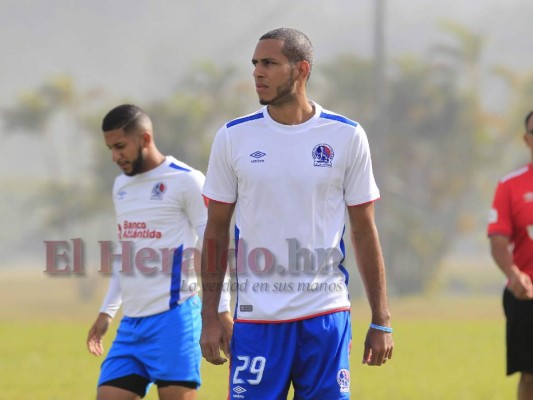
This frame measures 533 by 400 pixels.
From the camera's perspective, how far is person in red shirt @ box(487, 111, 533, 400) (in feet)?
26.0

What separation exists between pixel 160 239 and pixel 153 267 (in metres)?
0.19

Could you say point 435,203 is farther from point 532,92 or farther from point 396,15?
point 396,15

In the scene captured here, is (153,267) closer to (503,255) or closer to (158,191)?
(158,191)

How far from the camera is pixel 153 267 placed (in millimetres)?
7039

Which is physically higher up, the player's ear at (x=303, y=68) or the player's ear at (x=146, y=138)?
the player's ear at (x=303, y=68)

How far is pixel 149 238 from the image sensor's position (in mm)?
7086

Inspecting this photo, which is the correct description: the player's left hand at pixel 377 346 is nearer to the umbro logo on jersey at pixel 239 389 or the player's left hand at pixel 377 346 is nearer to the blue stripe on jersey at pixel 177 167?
the umbro logo on jersey at pixel 239 389

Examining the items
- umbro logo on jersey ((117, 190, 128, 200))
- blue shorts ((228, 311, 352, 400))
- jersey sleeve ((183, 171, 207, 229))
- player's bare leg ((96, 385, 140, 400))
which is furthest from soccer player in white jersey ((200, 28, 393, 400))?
umbro logo on jersey ((117, 190, 128, 200))

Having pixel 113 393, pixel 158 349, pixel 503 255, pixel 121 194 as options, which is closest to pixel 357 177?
pixel 158 349

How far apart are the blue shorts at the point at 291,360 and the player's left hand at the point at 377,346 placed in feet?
0.45

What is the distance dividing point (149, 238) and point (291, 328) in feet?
7.02

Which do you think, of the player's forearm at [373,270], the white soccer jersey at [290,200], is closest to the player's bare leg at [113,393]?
the white soccer jersey at [290,200]

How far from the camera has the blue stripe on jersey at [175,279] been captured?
7043 millimetres

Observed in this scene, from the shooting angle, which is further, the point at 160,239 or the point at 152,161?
the point at 152,161
